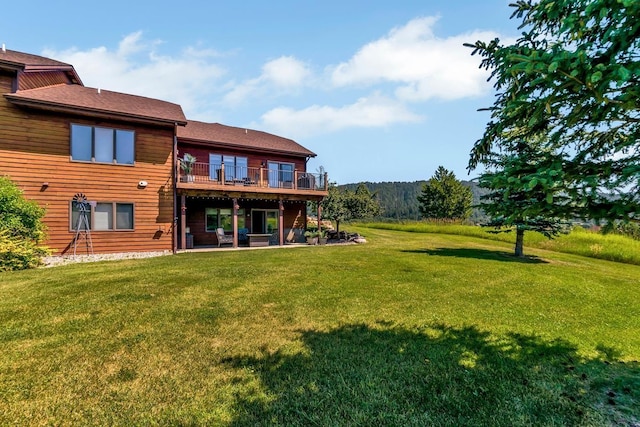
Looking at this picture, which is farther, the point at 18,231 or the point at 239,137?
the point at 239,137

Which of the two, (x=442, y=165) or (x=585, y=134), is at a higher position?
(x=442, y=165)

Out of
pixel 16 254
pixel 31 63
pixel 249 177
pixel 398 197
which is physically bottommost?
pixel 16 254

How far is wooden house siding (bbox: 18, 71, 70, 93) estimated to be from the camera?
11102mm

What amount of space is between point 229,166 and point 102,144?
566cm

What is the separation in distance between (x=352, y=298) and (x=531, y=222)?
9.97 metres

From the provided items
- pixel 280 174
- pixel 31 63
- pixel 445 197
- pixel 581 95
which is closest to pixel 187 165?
pixel 280 174

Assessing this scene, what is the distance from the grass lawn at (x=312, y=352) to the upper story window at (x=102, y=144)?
6248 mm

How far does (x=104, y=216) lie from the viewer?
484 inches

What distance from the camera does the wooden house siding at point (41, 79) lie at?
1110 cm

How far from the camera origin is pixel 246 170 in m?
17.1

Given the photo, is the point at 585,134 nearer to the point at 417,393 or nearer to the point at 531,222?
the point at 417,393

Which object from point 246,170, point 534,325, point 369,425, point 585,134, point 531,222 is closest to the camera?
point 369,425

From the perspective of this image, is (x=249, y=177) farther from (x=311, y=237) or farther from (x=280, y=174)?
(x=311, y=237)

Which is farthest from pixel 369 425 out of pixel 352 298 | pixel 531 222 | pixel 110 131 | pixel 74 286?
pixel 110 131
